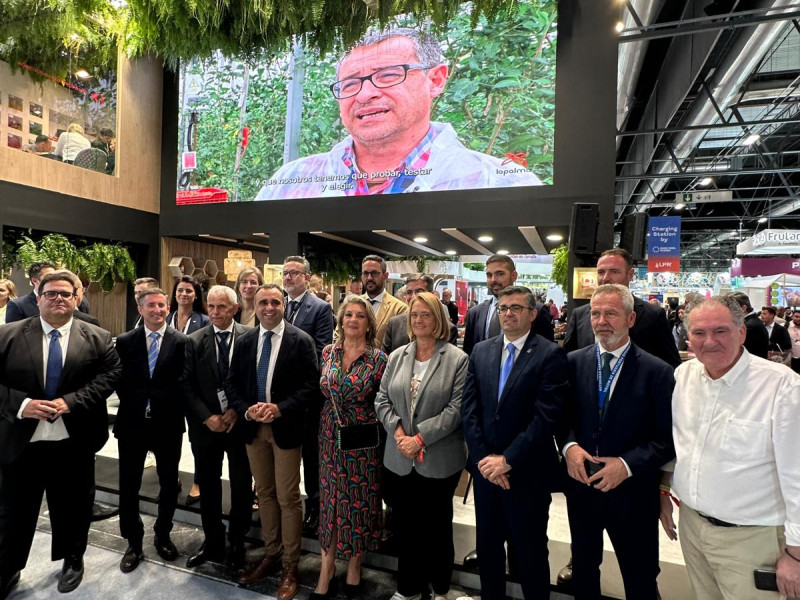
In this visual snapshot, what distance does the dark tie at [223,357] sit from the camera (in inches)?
109

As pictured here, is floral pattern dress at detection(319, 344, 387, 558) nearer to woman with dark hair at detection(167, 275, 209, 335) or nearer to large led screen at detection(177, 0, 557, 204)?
woman with dark hair at detection(167, 275, 209, 335)

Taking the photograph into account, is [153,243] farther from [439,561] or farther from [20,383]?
[439,561]

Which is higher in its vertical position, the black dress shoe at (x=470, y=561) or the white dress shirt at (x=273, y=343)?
the white dress shirt at (x=273, y=343)

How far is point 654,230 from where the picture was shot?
1333 cm

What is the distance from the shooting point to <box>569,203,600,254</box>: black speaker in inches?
202

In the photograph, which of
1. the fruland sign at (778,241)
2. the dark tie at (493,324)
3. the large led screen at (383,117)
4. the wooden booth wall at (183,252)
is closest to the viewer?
the dark tie at (493,324)

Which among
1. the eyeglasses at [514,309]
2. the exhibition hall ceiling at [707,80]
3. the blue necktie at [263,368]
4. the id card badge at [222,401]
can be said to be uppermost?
the exhibition hall ceiling at [707,80]

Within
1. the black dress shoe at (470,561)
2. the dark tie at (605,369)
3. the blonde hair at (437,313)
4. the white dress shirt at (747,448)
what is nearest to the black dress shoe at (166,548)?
the black dress shoe at (470,561)

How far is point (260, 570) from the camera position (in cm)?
262

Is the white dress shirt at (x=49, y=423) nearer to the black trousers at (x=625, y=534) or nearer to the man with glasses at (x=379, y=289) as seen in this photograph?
the man with glasses at (x=379, y=289)

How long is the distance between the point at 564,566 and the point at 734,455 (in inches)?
55.6

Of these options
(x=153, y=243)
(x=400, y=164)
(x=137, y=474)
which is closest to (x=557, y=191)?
(x=400, y=164)

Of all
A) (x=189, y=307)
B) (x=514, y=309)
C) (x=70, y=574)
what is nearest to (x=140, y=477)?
(x=70, y=574)

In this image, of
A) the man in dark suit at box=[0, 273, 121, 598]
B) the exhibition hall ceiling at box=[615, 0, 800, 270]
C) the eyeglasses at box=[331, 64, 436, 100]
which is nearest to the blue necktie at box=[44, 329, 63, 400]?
the man in dark suit at box=[0, 273, 121, 598]
